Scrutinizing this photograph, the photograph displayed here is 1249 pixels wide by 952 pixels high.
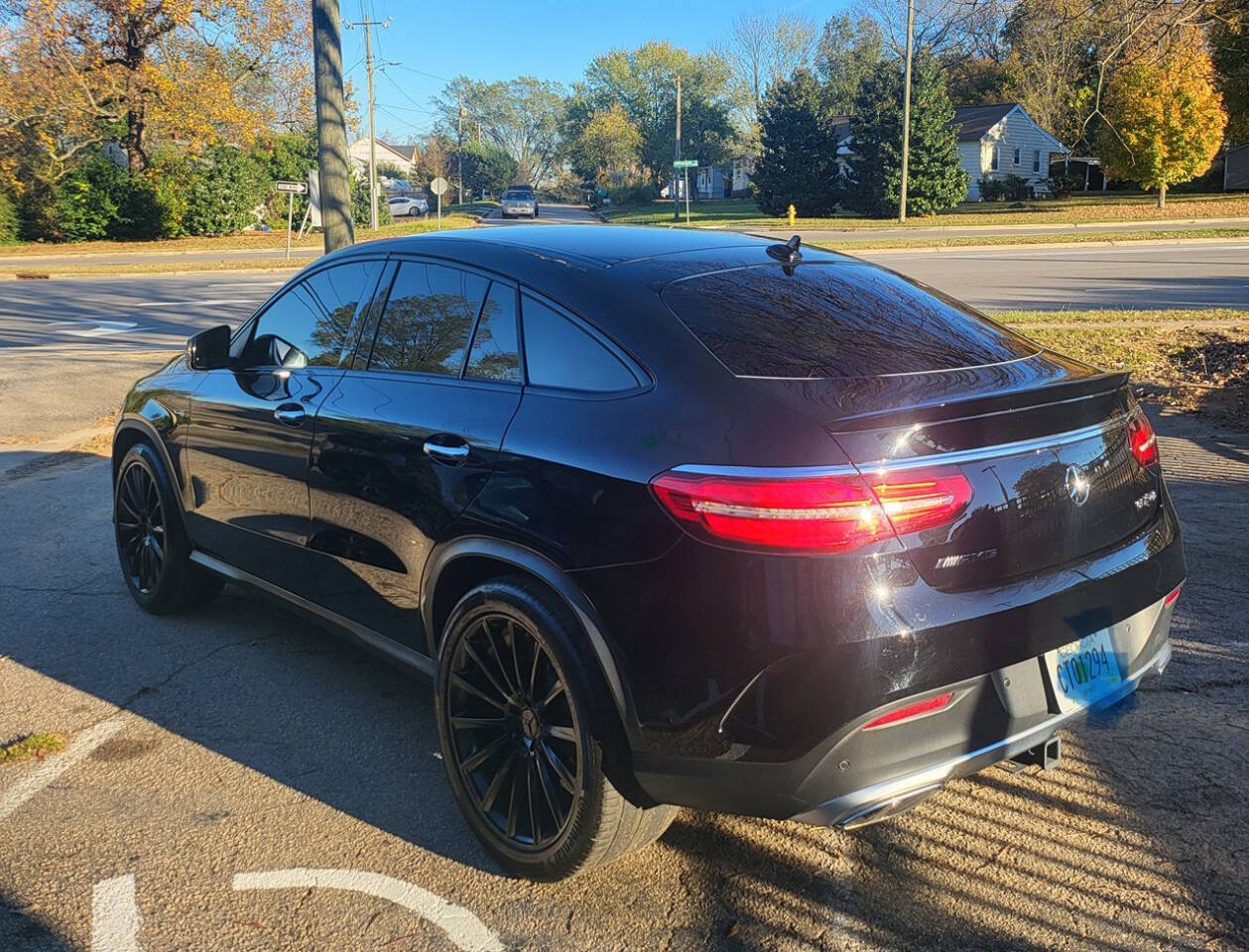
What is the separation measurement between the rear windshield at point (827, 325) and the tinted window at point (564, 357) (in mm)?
248

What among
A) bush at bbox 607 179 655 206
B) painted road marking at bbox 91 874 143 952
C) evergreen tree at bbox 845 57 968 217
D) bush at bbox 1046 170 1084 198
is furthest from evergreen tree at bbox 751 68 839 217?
painted road marking at bbox 91 874 143 952

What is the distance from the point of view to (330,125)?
34.6 feet

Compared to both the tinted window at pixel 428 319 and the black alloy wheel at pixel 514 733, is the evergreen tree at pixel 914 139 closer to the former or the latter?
the tinted window at pixel 428 319

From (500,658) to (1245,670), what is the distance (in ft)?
9.44

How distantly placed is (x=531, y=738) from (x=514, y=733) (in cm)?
9

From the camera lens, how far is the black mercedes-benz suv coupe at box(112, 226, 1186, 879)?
7.98ft

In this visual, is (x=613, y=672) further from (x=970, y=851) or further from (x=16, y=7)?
(x=16, y=7)

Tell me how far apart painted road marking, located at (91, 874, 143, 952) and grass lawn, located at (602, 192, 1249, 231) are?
33809mm

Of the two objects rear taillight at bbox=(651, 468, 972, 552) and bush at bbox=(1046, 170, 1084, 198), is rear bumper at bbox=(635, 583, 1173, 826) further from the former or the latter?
bush at bbox=(1046, 170, 1084, 198)

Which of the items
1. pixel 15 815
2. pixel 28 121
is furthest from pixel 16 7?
pixel 15 815

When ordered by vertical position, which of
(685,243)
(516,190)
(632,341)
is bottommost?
(632,341)

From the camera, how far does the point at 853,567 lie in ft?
7.86

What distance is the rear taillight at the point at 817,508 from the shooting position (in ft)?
7.89

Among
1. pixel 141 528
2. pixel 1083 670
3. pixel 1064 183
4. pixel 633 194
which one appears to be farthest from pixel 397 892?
pixel 633 194
